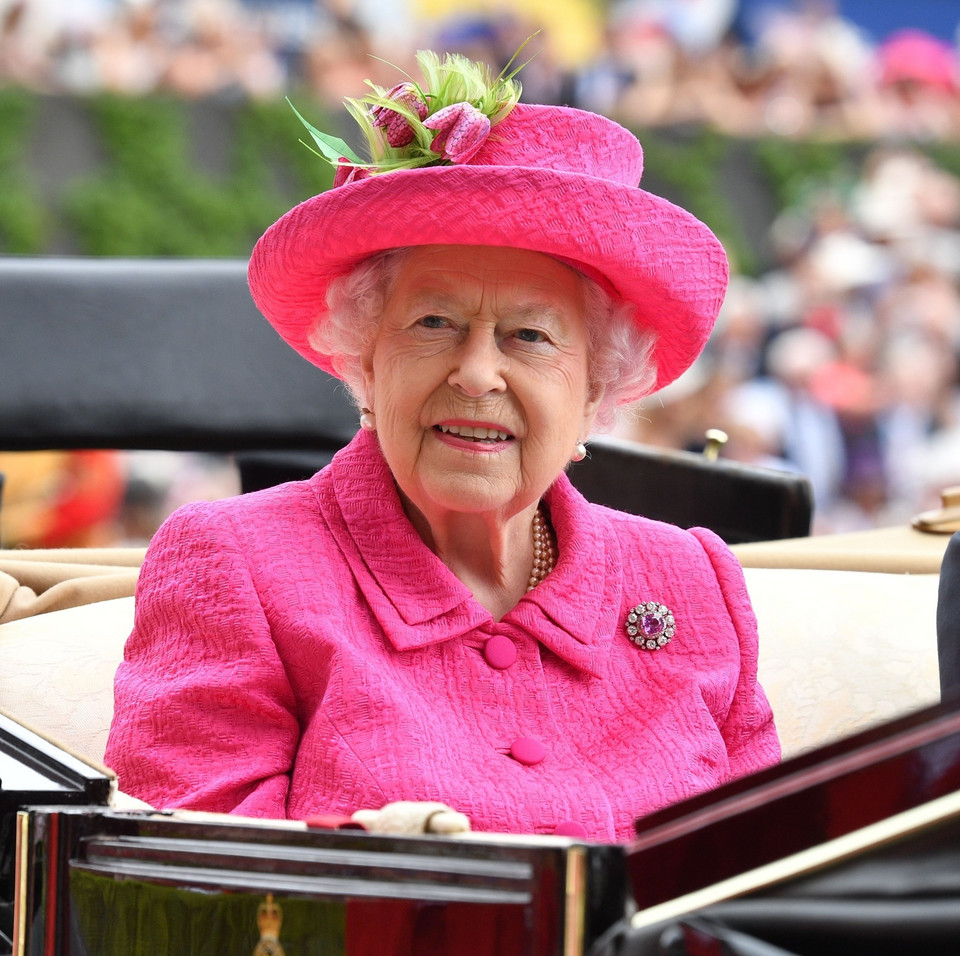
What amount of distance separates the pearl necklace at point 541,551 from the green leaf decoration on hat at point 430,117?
1.71 ft

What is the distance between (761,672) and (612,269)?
2.91 feet

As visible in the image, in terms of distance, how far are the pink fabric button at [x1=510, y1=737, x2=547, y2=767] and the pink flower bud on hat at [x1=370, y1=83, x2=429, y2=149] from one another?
72cm

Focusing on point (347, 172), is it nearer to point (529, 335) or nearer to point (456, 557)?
point (529, 335)

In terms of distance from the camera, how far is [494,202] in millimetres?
1589

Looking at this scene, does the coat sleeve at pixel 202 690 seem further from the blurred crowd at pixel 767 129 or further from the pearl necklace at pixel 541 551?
the blurred crowd at pixel 767 129

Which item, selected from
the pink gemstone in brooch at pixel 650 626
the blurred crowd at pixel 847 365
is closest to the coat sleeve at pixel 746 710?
the pink gemstone in brooch at pixel 650 626

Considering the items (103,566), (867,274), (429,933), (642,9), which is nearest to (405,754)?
(429,933)

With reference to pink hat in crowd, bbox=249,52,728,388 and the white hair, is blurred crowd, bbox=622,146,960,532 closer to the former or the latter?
the white hair

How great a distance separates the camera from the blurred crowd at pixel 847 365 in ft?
22.1

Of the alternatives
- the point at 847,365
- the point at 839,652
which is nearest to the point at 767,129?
the point at 847,365

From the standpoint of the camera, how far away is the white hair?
5.82 feet

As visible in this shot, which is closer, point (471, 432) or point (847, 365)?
point (471, 432)

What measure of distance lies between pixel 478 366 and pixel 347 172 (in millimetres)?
306

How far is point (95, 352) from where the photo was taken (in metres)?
3.31
